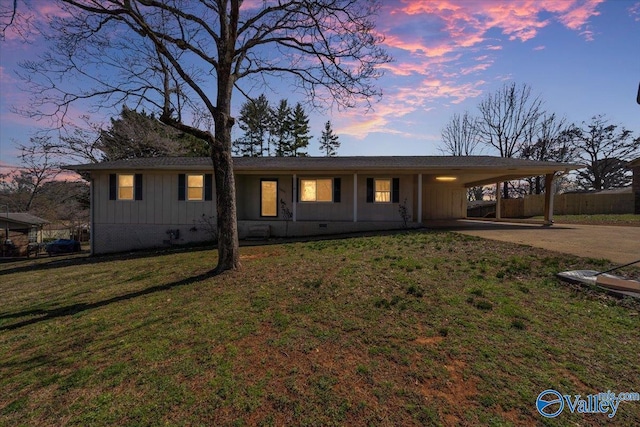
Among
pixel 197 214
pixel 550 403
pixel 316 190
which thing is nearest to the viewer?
pixel 550 403

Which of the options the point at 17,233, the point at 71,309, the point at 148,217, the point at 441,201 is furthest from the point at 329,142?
the point at 71,309

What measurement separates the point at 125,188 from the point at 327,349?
1302 centimetres

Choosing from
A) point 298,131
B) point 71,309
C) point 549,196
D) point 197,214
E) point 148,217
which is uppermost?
point 298,131

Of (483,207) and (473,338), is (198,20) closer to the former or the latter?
(473,338)

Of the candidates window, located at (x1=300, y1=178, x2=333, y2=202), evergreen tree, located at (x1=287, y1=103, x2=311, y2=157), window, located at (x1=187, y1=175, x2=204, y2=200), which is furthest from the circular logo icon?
evergreen tree, located at (x1=287, y1=103, x2=311, y2=157)

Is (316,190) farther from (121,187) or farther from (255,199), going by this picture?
(121,187)

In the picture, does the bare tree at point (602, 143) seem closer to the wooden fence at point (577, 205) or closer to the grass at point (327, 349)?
the wooden fence at point (577, 205)

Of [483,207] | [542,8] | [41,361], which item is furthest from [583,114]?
[41,361]

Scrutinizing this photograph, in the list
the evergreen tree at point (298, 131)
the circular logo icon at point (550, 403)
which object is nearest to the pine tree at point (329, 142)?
the evergreen tree at point (298, 131)

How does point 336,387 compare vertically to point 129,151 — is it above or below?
below

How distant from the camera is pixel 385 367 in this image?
8.92 feet

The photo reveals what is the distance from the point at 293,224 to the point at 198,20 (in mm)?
7823

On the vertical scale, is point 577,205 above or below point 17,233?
above

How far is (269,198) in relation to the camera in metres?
13.2
